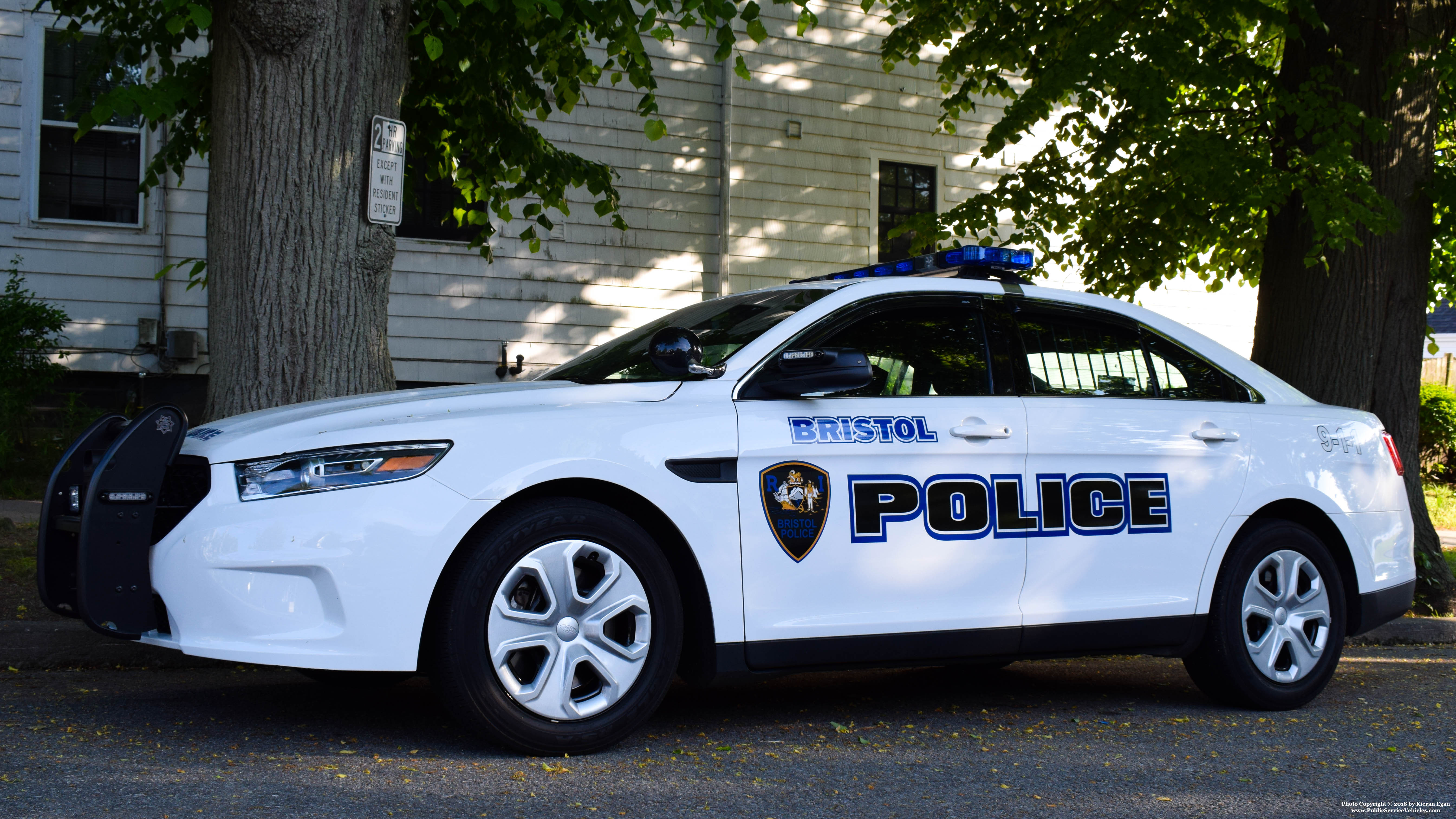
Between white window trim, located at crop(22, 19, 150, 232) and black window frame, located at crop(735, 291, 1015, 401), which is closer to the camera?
black window frame, located at crop(735, 291, 1015, 401)

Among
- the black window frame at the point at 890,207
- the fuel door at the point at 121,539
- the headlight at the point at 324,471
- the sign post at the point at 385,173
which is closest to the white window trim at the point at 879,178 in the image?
the black window frame at the point at 890,207

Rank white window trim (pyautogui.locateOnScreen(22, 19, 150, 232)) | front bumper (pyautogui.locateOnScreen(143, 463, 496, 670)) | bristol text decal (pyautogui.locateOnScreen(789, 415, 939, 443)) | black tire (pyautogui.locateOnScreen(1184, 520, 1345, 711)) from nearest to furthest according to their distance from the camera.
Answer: front bumper (pyautogui.locateOnScreen(143, 463, 496, 670)) → bristol text decal (pyautogui.locateOnScreen(789, 415, 939, 443)) → black tire (pyautogui.locateOnScreen(1184, 520, 1345, 711)) → white window trim (pyautogui.locateOnScreen(22, 19, 150, 232))

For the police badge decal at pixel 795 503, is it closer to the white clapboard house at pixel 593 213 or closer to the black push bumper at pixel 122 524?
the black push bumper at pixel 122 524

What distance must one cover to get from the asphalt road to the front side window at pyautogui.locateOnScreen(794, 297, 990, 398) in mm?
1278

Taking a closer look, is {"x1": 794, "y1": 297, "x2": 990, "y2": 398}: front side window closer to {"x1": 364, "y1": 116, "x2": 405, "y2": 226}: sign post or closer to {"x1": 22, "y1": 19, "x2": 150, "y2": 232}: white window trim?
{"x1": 364, "y1": 116, "x2": 405, "y2": 226}: sign post

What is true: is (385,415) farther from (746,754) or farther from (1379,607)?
(1379,607)

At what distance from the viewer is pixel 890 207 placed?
1432 centimetres

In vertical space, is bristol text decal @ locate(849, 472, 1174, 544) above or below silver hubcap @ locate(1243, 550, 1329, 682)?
above

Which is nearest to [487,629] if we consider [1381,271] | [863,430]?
[863,430]

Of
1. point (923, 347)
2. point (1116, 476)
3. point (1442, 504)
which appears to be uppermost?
point (923, 347)

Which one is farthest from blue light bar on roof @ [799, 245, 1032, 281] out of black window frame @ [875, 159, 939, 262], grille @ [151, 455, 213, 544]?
black window frame @ [875, 159, 939, 262]

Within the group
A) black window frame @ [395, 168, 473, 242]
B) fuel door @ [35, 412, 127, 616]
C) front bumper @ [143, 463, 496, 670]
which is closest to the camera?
front bumper @ [143, 463, 496, 670]

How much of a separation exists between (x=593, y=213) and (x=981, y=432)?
8752 mm

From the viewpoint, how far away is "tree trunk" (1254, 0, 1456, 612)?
809 centimetres
